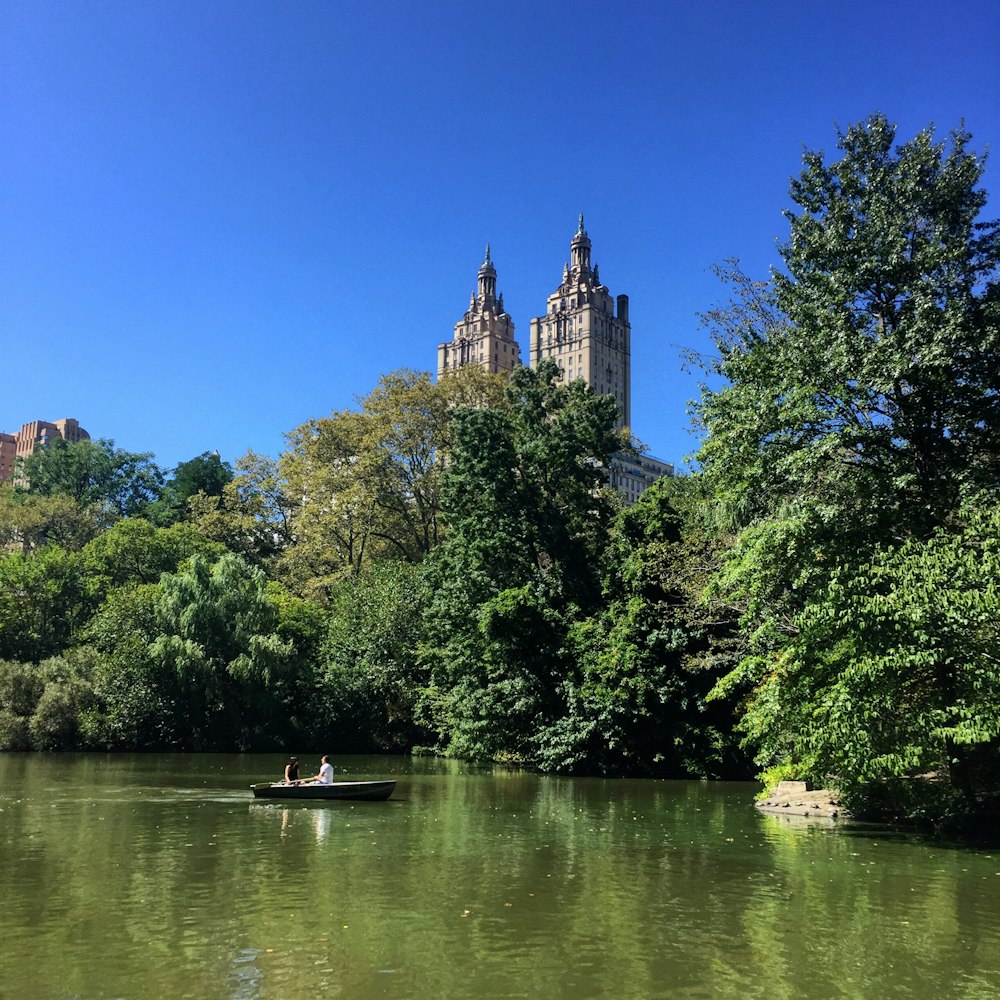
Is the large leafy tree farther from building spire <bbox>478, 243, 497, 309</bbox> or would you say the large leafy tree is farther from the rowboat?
building spire <bbox>478, 243, 497, 309</bbox>

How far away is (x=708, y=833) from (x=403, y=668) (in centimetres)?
2633

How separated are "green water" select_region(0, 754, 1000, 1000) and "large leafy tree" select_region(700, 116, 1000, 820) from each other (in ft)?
10.6

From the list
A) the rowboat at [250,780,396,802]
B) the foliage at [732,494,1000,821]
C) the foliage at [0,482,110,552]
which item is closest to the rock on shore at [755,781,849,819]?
the foliage at [732,494,1000,821]

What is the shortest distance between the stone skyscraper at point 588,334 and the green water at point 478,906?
127 metres

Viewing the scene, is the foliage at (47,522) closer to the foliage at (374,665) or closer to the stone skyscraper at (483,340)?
the foliage at (374,665)

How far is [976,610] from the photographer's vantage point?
601 inches

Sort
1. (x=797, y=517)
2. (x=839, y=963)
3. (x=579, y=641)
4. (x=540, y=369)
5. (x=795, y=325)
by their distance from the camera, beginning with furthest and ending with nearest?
1. (x=540, y=369)
2. (x=579, y=641)
3. (x=795, y=325)
4. (x=797, y=517)
5. (x=839, y=963)

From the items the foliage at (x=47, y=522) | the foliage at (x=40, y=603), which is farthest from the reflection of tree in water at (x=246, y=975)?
the foliage at (x=47, y=522)

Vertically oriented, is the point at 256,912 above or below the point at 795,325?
below

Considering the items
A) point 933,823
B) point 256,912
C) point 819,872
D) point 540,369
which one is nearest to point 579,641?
point 540,369

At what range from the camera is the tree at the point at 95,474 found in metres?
75.3

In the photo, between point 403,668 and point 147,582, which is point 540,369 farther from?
point 147,582

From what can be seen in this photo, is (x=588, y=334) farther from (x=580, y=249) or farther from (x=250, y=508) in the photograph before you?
(x=250, y=508)

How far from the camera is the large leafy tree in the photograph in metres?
17.3
